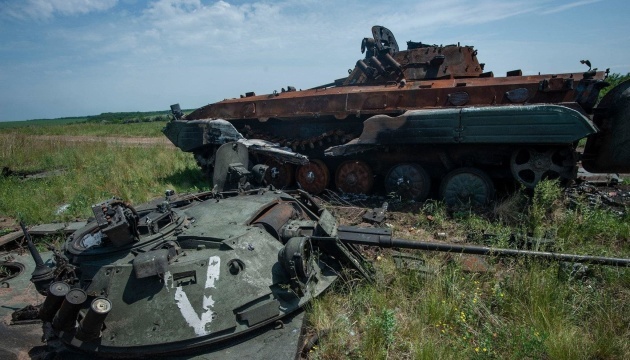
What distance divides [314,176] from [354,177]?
37.8 inches

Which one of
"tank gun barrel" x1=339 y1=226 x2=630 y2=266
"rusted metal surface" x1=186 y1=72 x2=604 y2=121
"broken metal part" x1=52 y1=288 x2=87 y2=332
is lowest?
"tank gun barrel" x1=339 y1=226 x2=630 y2=266

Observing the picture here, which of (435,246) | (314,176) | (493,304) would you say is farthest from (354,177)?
(493,304)

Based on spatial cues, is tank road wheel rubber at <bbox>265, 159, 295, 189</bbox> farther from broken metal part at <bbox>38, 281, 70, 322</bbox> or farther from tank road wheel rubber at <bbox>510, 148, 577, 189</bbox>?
broken metal part at <bbox>38, 281, 70, 322</bbox>

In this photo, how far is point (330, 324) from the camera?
333cm

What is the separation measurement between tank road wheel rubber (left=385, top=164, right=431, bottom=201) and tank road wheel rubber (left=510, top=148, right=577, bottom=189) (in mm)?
1534

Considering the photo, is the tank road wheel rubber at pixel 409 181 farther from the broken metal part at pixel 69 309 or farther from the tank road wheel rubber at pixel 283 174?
the broken metal part at pixel 69 309

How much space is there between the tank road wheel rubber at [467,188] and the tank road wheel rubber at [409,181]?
1.31 ft

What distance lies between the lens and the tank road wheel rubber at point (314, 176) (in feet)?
29.5

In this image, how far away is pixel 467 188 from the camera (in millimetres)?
7270

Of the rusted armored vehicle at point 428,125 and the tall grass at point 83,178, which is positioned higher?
the rusted armored vehicle at point 428,125

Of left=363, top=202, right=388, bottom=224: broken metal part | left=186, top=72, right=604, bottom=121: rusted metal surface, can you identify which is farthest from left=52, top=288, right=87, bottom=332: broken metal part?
left=186, top=72, right=604, bottom=121: rusted metal surface

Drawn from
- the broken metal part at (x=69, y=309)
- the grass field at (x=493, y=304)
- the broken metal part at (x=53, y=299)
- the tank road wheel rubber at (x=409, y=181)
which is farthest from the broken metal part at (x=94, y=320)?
the tank road wheel rubber at (x=409, y=181)

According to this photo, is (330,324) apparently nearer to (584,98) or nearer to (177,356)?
(177,356)

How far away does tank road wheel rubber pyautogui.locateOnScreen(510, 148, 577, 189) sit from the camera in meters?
6.62
